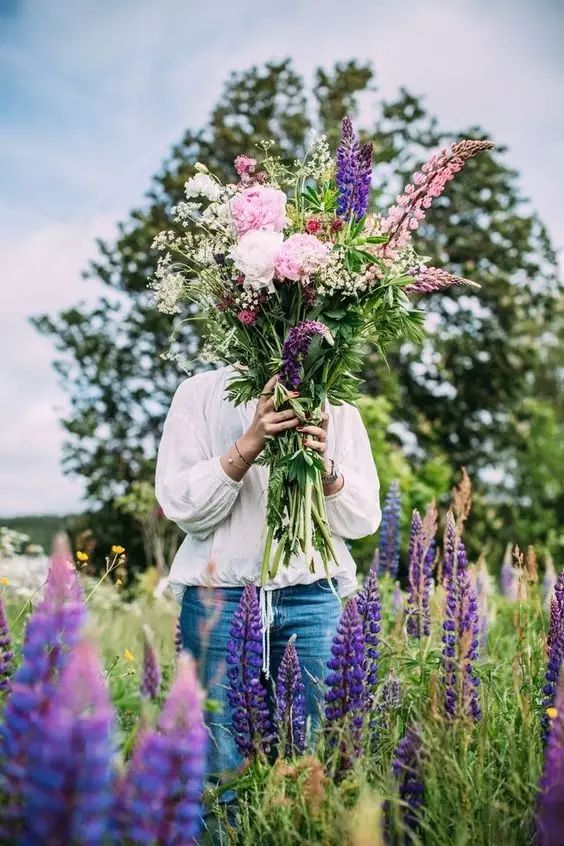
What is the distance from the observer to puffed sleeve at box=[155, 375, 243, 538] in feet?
9.98

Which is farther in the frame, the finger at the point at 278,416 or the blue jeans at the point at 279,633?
the blue jeans at the point at 279,633

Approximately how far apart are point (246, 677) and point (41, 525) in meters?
12.7

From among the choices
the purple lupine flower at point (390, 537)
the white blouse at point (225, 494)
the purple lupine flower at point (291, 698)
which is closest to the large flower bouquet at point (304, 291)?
the white blouse at point (225, 494)

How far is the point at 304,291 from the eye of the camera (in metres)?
2.97

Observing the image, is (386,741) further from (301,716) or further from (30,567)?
(30,567)

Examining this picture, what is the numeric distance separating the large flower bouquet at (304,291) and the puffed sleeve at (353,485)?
13 cm

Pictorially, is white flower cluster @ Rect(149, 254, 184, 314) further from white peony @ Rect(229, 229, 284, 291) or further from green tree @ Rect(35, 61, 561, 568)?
green tree @ Rect(35, 61, 561, 568)

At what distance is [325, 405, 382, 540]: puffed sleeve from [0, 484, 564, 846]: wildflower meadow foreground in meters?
0.32

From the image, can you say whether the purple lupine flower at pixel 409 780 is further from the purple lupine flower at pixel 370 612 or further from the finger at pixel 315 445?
the finger at pixel 315 445

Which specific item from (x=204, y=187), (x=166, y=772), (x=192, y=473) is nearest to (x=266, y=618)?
(x=192, y=473)

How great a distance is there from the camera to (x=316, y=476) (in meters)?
3.04

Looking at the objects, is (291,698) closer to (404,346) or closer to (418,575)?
(418,575)

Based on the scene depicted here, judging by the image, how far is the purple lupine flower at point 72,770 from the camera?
1320 millimetres

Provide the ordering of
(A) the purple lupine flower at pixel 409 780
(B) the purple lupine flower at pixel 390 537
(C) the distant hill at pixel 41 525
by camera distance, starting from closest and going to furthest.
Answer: (A) the purple lupine flower at pixel 409 780
(B) the purple lupine flower at pixel 390 537
(C) the distant hill at pixel 41 525
